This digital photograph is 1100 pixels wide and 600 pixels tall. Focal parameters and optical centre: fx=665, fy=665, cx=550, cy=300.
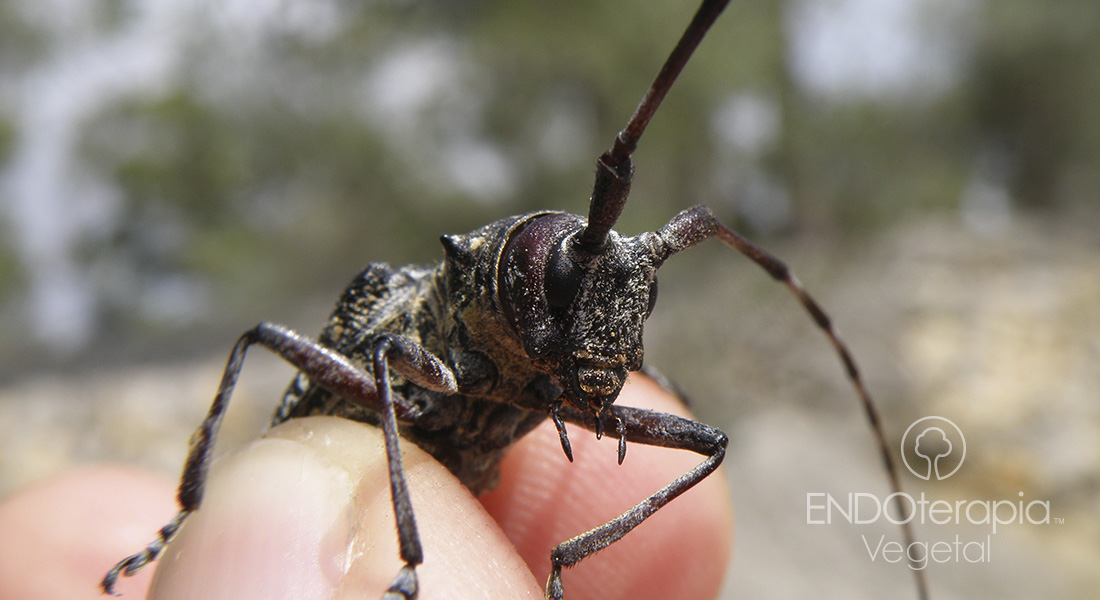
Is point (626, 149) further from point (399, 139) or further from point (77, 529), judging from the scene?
point (399, 139)

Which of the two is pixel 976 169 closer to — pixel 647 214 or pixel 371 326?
pixel 647 214

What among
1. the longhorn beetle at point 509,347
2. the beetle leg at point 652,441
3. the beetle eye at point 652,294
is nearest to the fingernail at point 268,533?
the longhorn beetle at point 509,347

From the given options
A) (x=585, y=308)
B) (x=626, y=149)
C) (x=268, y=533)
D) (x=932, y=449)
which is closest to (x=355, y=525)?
(x=268, y=533)

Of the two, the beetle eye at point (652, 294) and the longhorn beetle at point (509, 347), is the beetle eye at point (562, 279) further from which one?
the beetle eye at point (652, 294)

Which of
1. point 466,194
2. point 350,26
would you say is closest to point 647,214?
point 466,194

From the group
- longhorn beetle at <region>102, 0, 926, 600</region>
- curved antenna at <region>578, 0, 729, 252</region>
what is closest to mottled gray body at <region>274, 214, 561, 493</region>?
longhorn beetle at <region>102, 0, 926, 600</region>

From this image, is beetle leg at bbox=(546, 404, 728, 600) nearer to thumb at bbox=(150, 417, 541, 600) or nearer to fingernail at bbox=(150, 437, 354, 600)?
thumb at bbox=(150, 417, 541, 600)
